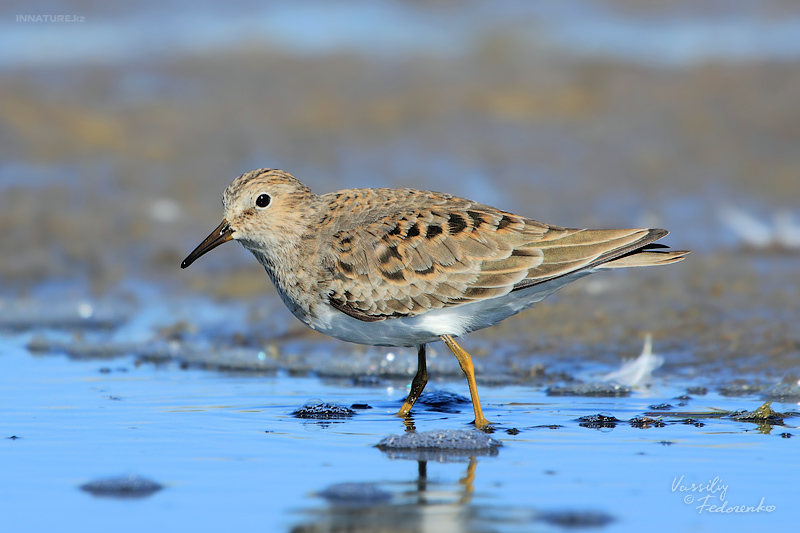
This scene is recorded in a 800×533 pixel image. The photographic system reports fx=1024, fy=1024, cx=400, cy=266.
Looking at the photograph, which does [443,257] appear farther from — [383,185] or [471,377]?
[383,185]

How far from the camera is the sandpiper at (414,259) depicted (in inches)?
294

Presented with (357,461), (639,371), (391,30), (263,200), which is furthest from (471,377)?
(391,30)

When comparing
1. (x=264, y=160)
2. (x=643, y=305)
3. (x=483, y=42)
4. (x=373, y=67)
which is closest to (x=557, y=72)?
(x=483, y=42)

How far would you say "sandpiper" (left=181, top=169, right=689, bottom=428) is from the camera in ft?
24.5

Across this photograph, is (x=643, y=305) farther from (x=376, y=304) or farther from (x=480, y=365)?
(x=376, y=304)

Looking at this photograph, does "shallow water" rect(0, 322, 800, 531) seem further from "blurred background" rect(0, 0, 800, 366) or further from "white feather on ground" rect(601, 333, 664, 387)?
"blurred background" rect(0, 0, 800, 366)

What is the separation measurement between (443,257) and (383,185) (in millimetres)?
6739

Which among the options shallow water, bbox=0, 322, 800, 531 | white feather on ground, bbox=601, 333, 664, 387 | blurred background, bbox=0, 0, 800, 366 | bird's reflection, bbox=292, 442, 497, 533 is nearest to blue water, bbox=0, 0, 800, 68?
blurred background, bbox=0, 0, 800, 366

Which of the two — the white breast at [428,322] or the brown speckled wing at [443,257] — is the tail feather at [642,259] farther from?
the white breast at [428,322]

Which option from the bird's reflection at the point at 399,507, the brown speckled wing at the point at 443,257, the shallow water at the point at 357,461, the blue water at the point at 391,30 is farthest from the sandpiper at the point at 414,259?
the blue water at the point at 391,30

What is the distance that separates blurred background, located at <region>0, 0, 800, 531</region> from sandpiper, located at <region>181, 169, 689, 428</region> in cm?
71

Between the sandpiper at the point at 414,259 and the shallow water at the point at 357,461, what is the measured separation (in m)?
0.70

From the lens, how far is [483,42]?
61.3 ft

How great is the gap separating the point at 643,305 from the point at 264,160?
6553 mm
